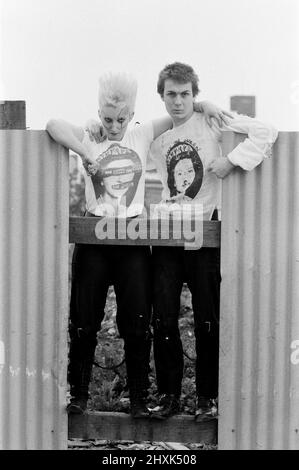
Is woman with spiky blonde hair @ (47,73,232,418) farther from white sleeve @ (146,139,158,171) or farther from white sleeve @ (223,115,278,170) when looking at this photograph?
white sleeve @ (223,115,278,170)

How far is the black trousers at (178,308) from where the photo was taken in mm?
4266

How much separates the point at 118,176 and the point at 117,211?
177 millimetres

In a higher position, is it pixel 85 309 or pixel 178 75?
pixel 178 75

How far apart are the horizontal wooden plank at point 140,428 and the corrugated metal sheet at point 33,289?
4.5 inches

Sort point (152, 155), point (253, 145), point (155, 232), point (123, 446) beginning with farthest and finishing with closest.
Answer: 1. point (123, 446)
2. point (152, 155)
3. point (155, 232)
4. point (253, 145)

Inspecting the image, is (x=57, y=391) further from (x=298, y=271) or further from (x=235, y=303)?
(x=298, y=271)

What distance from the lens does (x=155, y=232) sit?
424 cm

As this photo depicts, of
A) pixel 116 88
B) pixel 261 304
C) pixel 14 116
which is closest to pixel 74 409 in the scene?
pixel 261 304

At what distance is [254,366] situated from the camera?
170 inches

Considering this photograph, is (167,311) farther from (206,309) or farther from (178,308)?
(206,309)

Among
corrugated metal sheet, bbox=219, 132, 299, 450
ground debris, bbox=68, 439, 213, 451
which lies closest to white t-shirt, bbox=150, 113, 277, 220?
corrugated metal sheet, bbox=219, 132, 299, 450

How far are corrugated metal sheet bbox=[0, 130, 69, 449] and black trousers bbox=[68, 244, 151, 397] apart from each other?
0.27ft

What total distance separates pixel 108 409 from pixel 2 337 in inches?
55.5

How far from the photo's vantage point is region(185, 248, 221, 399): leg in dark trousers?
4266 millimetres
